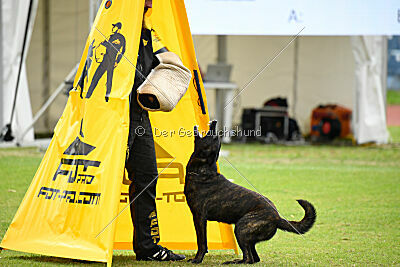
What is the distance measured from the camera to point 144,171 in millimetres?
3811

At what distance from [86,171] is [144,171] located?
1.27 ft

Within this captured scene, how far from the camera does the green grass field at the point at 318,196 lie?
13.5 feet

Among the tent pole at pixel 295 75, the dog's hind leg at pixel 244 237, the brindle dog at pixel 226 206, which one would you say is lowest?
the dog's hind leg at pixel 244 237

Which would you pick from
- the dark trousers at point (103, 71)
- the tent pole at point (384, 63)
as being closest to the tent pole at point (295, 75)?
the tent pole at point (384, 63)

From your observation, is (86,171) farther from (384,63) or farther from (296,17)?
(384,63)

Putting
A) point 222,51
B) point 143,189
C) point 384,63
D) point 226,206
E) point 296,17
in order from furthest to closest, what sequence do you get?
point 222,51 < point 384,63 < point 296,17 < point 143,189 < point 226,206

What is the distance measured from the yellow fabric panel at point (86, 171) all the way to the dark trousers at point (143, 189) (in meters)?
0.28

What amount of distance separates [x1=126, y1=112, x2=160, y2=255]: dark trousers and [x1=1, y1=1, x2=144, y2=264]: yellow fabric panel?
28cm

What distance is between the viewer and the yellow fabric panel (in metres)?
3.46

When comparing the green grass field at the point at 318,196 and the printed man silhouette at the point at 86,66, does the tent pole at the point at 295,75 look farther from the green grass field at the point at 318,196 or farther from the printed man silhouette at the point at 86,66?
the printed man silhouette at the point at 86,66

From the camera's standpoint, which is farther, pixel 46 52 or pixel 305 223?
pixel 46 52

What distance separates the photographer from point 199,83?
13.0 ft

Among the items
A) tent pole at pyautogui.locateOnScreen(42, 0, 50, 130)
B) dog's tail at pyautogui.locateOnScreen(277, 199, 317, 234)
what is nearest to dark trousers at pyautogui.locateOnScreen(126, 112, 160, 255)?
dog's tail at pyautogui.locateOnScreen(277, 199, 317, 234)

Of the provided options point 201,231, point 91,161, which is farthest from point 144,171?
point 201,231
